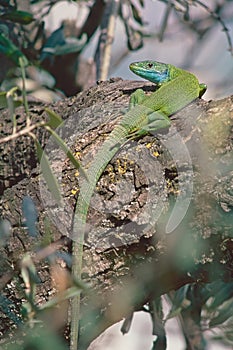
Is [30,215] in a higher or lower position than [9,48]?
lower

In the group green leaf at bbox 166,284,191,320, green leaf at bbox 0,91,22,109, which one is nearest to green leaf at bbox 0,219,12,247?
green leaf at bbox 0,91,22,109

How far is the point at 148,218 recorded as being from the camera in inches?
41.4

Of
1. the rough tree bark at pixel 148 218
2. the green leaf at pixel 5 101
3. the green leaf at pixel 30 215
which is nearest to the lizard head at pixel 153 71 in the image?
the rough tree bark at pixel 148 218

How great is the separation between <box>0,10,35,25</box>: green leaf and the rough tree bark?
81 cm

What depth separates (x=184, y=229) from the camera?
3.42 feet

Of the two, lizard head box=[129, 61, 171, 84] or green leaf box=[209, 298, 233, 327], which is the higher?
lizard head box=[129, 61, 171, 84]

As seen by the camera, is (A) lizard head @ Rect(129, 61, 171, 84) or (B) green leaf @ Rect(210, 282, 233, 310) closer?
(B) green leaf @ Rect(210, 282, 233, 310)

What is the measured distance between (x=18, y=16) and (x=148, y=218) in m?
1.00

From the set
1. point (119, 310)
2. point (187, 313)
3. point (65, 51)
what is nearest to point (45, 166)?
point (119, 310)

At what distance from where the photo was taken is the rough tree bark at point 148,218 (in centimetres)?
104

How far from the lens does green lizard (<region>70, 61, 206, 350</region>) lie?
1.05 metres

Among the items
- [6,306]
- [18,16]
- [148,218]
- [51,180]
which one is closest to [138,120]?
[148,218]

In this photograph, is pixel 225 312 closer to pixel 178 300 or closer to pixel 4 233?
pixel 178 300

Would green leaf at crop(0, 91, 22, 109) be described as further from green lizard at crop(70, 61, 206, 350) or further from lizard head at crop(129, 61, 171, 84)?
lizard head at crop(129, 61, 171, 84)
